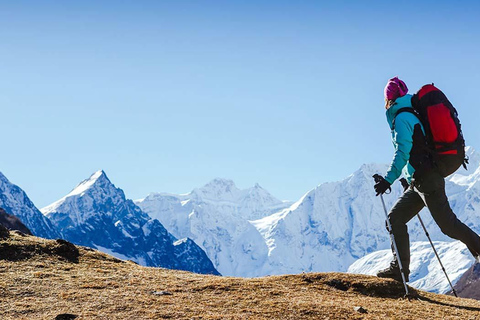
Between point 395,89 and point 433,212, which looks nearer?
point 433,212

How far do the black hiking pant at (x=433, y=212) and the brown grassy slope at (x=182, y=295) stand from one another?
140 cm

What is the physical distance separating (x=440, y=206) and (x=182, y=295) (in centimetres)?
626

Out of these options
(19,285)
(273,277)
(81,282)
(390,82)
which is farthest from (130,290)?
(390,82)

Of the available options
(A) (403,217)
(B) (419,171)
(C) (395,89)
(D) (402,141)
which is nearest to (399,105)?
(C) (395,89)

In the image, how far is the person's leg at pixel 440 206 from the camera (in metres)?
12.5

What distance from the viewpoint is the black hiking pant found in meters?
12.6

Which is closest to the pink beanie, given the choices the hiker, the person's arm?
the hiker

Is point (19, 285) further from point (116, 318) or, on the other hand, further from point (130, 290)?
point (116, 318)

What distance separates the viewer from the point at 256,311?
36.7 ft

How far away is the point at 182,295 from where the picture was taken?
12633 millimetres

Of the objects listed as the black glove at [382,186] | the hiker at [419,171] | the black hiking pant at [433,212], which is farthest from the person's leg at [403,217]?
the black glove at [382,186]

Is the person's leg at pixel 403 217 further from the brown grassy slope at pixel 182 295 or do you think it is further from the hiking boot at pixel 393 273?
the brown grassy slope at pixel 182 295

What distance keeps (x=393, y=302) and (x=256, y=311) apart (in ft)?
11.5

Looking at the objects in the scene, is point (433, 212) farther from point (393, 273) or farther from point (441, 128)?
point (393, 273)
